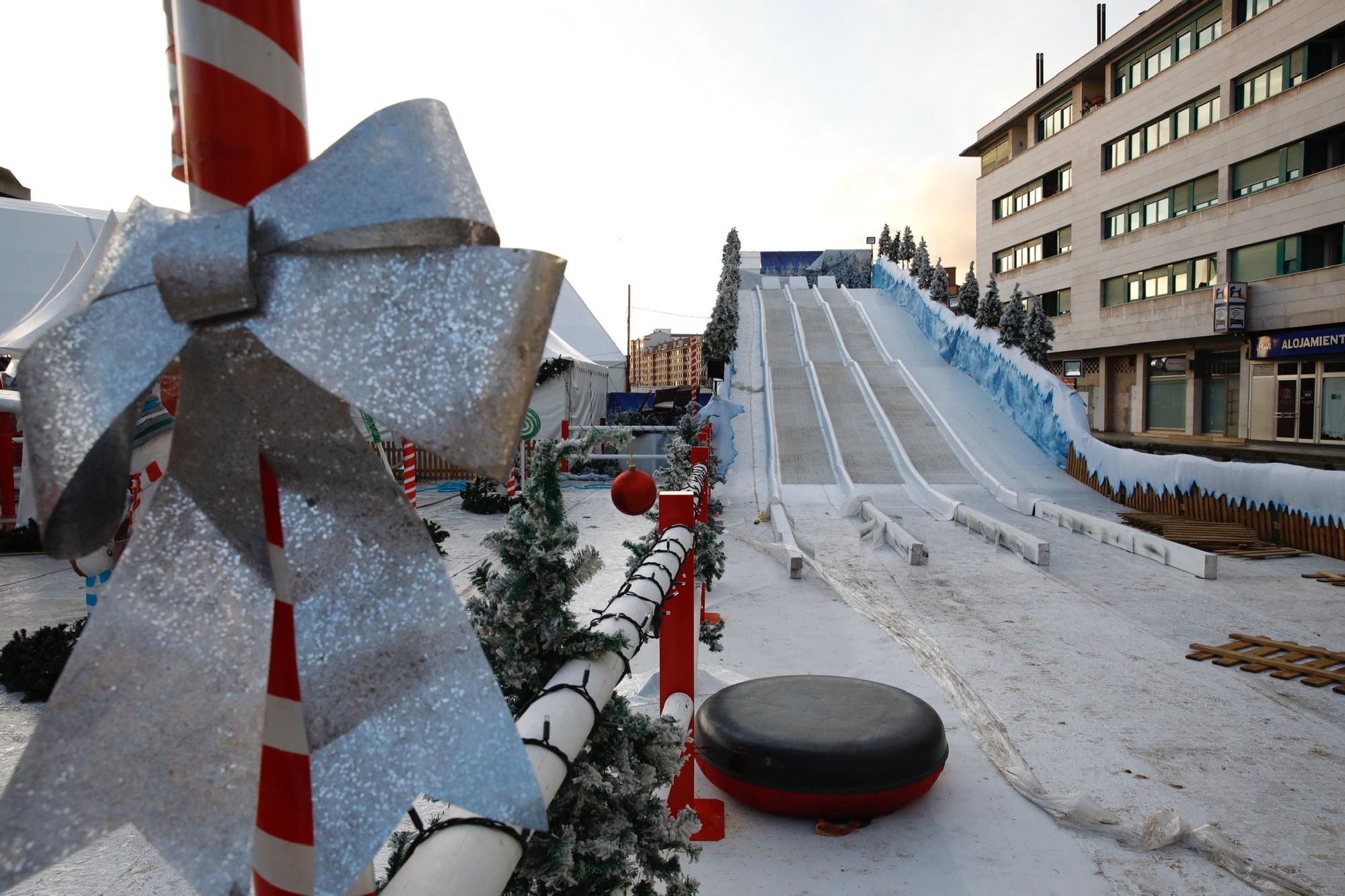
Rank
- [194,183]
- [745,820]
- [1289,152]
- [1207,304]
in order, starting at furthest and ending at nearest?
[1207,304] < [1289,152] < [745,820] < [194,183]

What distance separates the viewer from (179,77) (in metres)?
0.97

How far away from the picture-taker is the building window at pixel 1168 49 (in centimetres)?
2781

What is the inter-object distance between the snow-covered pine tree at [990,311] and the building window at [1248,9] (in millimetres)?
13376

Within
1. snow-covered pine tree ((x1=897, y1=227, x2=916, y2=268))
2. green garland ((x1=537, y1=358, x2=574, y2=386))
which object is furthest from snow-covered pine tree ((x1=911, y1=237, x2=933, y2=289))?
green garland ((x1=537, y1=358, x2=574, y2=386))

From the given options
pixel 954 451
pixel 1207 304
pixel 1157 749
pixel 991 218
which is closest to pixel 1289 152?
pixel 1207 304

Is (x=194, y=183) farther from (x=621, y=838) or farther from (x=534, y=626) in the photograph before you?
(x=621, y=838)

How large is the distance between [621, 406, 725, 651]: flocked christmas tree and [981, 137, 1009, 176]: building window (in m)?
38.6

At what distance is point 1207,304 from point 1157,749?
27.7m

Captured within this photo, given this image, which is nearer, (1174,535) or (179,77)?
(179,77)

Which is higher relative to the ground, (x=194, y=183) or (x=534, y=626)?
(x=194, y=183)

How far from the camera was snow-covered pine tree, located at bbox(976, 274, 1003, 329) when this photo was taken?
22.0 m

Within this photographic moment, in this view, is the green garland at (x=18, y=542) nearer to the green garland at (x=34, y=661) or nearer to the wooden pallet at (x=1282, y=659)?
the green garland at (x=34, y=661)

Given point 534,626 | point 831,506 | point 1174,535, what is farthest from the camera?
point 831,506

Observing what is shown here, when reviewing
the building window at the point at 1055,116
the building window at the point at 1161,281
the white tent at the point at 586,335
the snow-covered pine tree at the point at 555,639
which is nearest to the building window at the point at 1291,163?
the building window at the point at 1161,281
